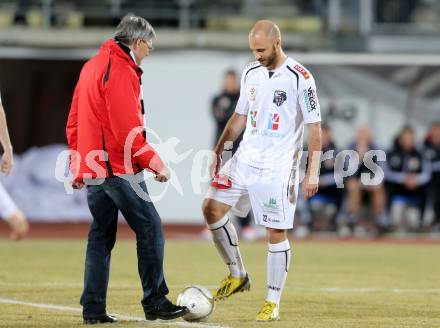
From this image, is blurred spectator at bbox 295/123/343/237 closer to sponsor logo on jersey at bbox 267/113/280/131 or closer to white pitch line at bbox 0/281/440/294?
white pitch line at bbox 0/281/440/294

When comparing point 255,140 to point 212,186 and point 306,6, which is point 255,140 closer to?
point 212,186

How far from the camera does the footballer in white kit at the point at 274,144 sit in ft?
29.3

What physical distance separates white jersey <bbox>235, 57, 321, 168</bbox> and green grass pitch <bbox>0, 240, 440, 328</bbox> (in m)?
1.38

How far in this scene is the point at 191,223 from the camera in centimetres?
2167

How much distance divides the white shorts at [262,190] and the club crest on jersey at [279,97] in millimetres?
554

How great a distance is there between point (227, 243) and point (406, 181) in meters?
11.2

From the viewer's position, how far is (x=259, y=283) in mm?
11914

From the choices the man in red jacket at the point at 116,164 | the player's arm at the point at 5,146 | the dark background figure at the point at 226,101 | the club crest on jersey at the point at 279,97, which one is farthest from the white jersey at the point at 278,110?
the dark background figure at the point at 226,101

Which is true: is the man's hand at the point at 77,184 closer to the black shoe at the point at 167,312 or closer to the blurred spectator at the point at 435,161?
the black shoe at the point at 167,312

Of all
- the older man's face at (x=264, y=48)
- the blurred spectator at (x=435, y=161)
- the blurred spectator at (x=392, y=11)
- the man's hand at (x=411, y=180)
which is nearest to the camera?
the older man's face at (x=264, y=48)

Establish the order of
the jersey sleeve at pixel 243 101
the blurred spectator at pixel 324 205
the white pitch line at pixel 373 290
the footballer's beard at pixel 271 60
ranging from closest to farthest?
1. the footballer's beard at pixel 271 60
2. the jersey sleeve at pixel 243 101
3. the white pitch line at pixel 373 290
4. the blurred spectator at pixel 324 205

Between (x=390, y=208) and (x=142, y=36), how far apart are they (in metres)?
13.2

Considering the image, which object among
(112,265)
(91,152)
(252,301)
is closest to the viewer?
(91,152)

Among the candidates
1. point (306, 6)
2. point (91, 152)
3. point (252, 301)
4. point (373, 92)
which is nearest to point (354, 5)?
point (306, 6)
